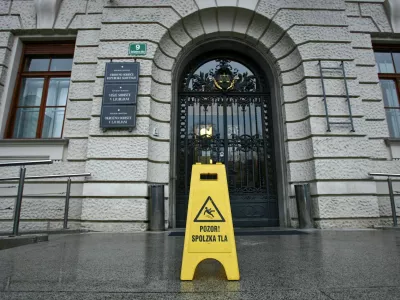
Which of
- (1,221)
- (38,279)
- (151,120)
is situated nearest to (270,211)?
(151,120)

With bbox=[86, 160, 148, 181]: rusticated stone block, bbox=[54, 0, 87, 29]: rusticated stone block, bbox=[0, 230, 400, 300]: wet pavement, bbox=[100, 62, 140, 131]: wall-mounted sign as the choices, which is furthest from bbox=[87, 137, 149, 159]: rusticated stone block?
bbox=[54, 0, 87, 29]: rusticated stone block

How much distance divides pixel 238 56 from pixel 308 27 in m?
2.00

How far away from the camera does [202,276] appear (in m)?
1.61

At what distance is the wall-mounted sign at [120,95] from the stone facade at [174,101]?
0.17 m

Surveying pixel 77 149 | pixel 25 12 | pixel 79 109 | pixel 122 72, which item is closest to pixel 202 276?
→ pixel 77 149

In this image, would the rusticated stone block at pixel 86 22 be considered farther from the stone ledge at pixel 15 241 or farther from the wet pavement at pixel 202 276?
the wet pavement at pixel 202 276

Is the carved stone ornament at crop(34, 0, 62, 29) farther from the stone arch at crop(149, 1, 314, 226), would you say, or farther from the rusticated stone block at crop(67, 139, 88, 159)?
the rusticated stone block at crop(67, 139, 88, 159)

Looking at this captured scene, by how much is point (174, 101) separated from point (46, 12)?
4.20m

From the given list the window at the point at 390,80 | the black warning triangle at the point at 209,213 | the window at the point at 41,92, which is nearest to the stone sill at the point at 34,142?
the window at the point at 41,92

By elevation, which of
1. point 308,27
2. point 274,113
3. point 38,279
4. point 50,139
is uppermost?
point 308,27

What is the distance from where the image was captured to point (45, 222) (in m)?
5.37

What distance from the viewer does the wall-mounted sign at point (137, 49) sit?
595 cm

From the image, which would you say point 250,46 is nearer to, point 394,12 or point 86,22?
point 394,12

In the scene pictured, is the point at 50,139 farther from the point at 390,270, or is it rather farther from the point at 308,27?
the point at 308,27
